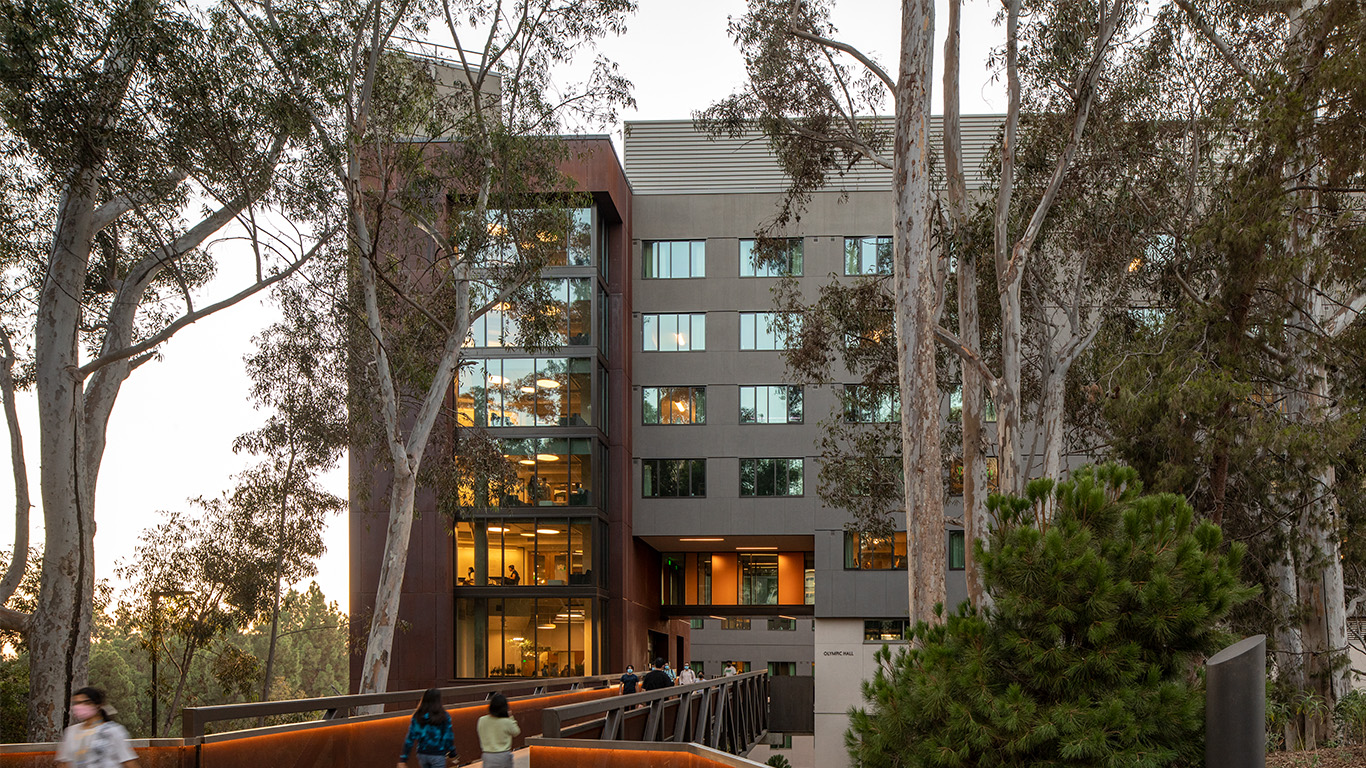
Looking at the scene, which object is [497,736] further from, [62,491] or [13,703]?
[13,703]

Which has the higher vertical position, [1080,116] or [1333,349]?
[1080,116]

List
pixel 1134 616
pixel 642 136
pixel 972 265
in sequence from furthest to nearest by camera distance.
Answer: pixel 642 136 < pixel 972 265 < pixel 1134 616

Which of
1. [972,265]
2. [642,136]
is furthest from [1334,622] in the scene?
[642,136]

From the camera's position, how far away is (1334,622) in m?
18.5

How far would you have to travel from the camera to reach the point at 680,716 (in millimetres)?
14266

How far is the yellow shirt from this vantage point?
819 cm

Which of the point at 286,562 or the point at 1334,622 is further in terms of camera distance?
the point at 286,562

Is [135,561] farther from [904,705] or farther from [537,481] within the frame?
[904,705]

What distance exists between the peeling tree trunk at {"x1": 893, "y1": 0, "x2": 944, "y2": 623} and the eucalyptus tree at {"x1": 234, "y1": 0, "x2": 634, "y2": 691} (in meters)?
6.72

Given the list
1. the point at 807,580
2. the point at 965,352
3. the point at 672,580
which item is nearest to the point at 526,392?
the point at 672,580

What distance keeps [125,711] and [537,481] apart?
154 feet

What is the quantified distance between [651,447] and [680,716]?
82.7ft

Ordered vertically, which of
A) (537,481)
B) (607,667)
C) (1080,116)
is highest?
(1080,116)

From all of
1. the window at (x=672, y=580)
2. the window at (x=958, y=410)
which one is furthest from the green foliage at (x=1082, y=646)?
the window at (x=672, y=580)
